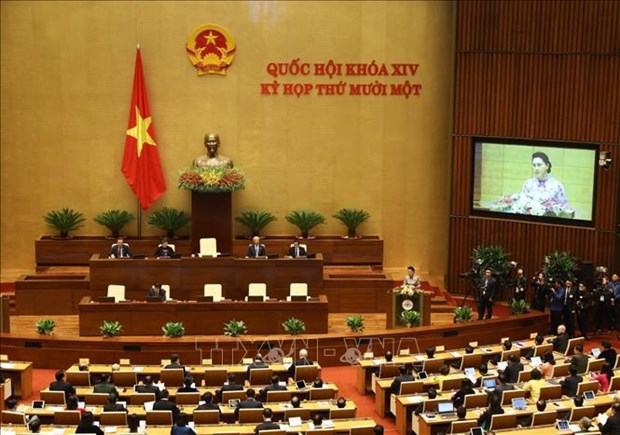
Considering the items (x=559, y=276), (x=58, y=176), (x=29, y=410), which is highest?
(x=58, y=176)

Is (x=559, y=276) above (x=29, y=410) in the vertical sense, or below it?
above

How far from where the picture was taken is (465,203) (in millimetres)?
23938

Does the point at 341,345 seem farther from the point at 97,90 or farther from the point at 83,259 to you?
the point at 97,90

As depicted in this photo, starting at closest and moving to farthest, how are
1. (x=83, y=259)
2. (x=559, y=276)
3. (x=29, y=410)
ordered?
1. (x=29, y=410)
2. (x=559, y=276)
3. (x=83, y=259)

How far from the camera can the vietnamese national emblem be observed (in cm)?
2400

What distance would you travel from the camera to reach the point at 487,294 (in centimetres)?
2112

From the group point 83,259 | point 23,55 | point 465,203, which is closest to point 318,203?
point 465,203

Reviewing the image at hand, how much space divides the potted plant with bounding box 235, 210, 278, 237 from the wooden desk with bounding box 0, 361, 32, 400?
7642 millimetres

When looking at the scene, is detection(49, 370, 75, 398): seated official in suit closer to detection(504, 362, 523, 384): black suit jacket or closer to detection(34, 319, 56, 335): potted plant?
detection(34, 319, 56, 335): potted plant

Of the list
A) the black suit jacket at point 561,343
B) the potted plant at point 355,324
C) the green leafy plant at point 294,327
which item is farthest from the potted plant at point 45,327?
the black suit jacket at point 561,343

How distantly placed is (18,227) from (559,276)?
12.3 metres

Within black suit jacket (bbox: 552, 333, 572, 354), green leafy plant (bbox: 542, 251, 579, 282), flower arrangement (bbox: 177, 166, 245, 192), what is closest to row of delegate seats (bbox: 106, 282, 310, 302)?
flower arrangement (bbox: 177, 166, 245, 192)

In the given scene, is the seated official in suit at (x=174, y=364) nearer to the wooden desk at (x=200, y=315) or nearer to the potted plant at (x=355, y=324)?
the wooden desk at (x=200, y=315)

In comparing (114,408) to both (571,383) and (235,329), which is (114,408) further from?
(571,383)
